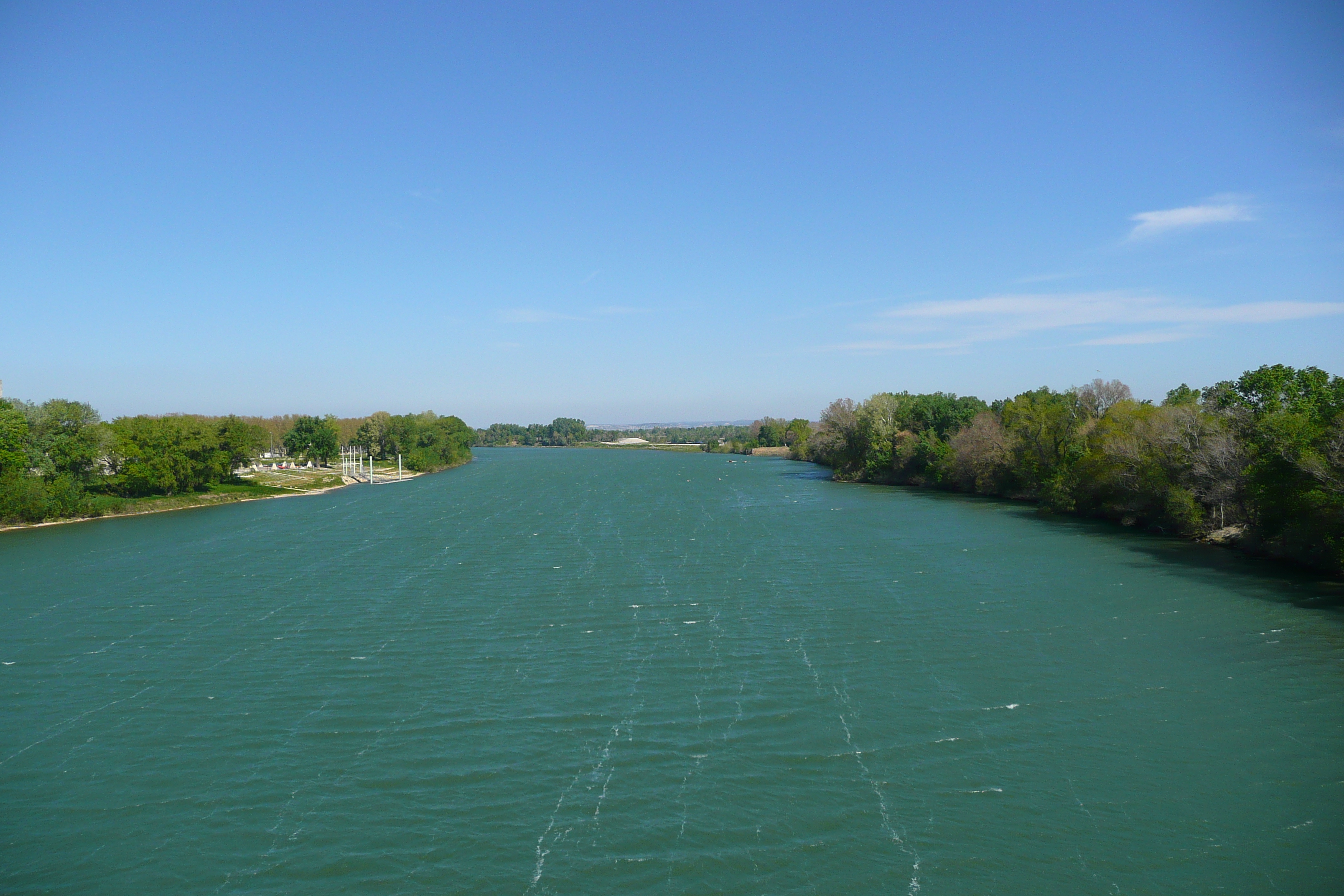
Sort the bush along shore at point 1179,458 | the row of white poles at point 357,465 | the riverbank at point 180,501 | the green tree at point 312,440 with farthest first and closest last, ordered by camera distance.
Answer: the green tree at point 312,440
the row of white poles at point 357,465
the riverbank at point 180,501
the bush along shore at point 1179,458

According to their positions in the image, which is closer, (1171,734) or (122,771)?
(122,771)

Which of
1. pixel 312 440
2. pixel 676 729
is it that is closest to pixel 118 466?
pixel 312 440

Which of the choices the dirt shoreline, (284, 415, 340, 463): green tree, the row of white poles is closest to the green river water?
the dirt shoreline

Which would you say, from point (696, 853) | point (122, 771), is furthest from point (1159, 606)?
point (122, 771)

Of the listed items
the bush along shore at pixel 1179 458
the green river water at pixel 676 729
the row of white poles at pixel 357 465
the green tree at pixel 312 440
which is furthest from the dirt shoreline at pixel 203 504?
the bush along shore at pixel 1179 458

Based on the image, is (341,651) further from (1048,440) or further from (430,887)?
(1048,440)

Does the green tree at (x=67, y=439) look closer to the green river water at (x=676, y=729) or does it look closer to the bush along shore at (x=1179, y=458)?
the green river water at (x=676, y=729)
